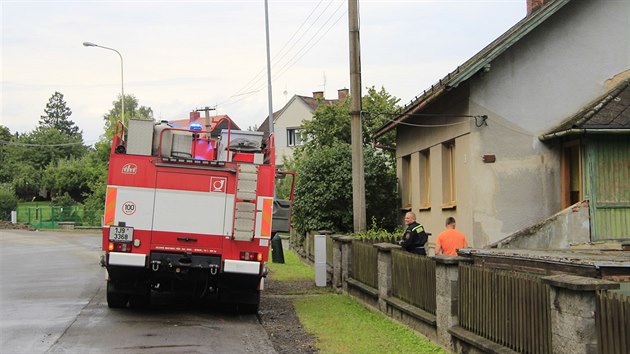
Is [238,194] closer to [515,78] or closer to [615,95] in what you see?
[515,78]

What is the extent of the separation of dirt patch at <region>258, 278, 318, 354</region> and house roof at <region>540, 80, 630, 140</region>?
6272 millimetres

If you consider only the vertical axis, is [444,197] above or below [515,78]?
below

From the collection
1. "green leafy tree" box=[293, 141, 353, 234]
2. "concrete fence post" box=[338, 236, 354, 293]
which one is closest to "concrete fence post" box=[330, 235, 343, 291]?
"concrete fence post" box=[338, 236, 354, 293]

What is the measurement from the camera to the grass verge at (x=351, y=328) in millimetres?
9250

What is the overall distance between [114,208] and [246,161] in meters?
2.16

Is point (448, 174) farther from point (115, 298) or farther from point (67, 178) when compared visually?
point (67, 178)

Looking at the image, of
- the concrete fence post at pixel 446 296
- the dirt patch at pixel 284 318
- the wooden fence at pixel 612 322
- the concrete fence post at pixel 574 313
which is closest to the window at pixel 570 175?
the dirt patch at pixel 284 318

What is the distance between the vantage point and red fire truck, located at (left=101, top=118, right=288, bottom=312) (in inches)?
441

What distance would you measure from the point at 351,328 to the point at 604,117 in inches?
278

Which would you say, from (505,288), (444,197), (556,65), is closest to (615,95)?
(556,65)

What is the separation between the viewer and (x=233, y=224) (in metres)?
11.3

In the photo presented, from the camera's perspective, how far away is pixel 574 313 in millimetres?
5777

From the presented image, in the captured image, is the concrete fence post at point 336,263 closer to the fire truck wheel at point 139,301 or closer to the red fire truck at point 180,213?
the red fire truck at point 180,213

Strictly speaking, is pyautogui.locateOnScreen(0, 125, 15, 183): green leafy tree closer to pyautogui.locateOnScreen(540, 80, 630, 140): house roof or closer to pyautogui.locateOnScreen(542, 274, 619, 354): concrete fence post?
pyautogui.locateOnScreen(540, 80, 630, 140): house roof
